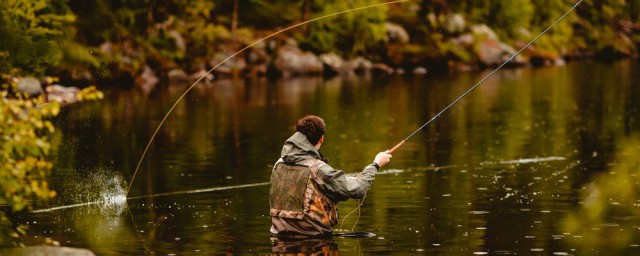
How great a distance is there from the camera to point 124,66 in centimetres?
6219

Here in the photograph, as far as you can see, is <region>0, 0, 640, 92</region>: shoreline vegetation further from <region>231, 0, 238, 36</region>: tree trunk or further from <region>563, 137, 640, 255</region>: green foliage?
<region>563, 137, 640, 255</region>: green foliage

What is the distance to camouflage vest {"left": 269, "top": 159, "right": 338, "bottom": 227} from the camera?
13609 mm

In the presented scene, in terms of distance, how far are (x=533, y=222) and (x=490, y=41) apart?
7450cm

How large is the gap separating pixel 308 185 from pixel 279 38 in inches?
2566

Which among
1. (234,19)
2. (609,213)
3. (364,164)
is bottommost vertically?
(609,213)

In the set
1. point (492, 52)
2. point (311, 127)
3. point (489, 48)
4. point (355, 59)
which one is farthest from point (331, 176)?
point (489, 48)

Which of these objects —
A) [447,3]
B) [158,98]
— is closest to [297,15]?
[447,3]

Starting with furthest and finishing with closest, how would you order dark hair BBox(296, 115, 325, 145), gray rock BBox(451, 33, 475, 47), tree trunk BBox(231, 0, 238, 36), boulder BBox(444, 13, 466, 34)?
boulder BBox(444, 13, 466, 34)
gray rock BBox(451, 33, 475, 47)
tree trunk BBox(231, 0, 238, 36)
dark hair BBox(296, 115, 325, 145)

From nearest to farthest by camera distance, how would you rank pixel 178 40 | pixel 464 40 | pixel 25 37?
pixel 25 37 → pixel 178 40 → pixel 464 40

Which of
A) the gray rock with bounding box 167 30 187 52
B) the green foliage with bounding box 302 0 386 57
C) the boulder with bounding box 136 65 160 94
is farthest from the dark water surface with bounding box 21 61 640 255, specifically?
→ the green foliage with bounding box 302 0 386 57

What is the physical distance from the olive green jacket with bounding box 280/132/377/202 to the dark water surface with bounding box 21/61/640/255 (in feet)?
2.21

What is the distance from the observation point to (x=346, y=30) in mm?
83375

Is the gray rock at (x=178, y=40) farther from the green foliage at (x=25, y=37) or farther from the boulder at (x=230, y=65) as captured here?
the green foliage at (x=25, y=37)

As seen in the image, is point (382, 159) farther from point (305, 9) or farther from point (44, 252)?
point (305, 9)
